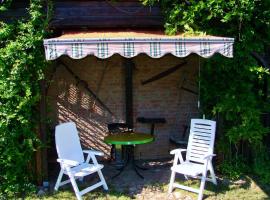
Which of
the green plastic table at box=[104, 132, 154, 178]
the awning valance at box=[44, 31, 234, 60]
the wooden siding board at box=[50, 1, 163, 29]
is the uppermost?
the wooden siding board at box=[50, 1, 163, 29]

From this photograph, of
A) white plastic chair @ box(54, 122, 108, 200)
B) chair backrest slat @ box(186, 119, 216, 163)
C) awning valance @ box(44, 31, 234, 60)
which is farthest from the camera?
chair backrest slat @ box(186, 119, 216, 163)

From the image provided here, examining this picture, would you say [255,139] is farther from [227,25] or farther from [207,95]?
[227,25]

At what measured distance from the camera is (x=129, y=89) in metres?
11.6

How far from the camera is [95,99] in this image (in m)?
11.6

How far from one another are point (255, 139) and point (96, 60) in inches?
188

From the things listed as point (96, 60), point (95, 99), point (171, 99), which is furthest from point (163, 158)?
point (96, 60)

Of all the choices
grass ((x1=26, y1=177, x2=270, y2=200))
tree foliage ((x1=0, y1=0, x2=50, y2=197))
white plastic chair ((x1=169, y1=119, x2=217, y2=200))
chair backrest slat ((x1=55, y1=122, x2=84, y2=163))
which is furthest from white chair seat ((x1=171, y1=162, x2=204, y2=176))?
tree foliage ((x1=0, y1=0, x2=50, y2=197))

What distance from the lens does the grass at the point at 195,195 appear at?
8.84 m

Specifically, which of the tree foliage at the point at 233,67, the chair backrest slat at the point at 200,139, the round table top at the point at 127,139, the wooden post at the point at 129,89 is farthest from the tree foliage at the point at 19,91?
the chair backrest slat at the point at 200,139

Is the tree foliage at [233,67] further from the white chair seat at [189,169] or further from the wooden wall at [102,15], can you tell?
the white chair seat at [189,169]

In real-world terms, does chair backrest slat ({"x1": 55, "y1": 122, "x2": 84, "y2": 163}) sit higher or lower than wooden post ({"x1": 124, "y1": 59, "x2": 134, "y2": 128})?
lower

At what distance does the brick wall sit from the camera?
453 inches

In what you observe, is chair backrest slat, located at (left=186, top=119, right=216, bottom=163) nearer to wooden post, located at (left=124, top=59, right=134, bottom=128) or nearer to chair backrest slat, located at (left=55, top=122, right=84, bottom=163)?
wooden post, located at (left=124, top=59, right=134, bottom=128)

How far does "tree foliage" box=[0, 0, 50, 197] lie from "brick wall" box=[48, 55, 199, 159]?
7.95ft
